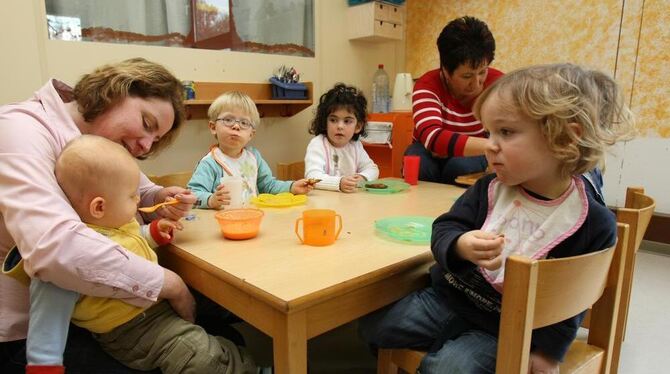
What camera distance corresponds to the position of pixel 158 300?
1100 millimetres

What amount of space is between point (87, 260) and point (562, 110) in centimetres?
104

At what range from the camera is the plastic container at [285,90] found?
3404 millimetres

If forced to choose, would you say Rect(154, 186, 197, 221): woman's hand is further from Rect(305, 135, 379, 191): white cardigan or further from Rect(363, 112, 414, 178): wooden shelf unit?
Rect(363, 112, 414, 178): wooden shelf unit

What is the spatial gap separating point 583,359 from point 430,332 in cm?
36

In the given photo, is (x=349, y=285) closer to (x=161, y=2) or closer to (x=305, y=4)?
(x=161, y=2)

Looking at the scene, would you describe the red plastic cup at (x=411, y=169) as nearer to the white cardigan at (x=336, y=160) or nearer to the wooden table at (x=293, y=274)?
the white cardigan at (x=336, y=160)

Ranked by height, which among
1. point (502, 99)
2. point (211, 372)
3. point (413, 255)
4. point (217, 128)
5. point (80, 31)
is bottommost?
point (211, 372)

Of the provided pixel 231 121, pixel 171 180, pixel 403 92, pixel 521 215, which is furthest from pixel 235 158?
pixel 403 92

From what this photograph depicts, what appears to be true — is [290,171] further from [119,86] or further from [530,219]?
[530,219]

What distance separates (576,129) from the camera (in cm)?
96

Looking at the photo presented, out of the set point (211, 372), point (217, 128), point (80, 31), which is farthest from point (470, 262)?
point (80, 31)

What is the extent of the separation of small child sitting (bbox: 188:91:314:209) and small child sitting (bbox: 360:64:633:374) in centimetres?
91

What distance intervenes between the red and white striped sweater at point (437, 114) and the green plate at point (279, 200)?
822 mm

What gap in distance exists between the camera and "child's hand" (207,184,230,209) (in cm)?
157
